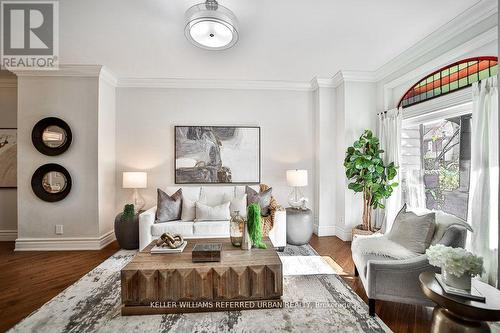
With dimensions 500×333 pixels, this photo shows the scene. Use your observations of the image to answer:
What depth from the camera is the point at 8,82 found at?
444 cm

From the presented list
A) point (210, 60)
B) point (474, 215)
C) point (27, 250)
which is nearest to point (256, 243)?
point (474, 215)

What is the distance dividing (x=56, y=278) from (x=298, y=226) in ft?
10.9

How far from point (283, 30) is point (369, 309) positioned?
3045 mm

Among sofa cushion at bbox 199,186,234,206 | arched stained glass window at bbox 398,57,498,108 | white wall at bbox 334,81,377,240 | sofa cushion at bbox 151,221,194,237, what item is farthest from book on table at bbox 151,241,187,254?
arched stained glass window at bbox 398,57,498,108

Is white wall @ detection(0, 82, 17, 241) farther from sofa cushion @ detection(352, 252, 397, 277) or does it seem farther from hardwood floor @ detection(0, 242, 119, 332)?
sofa cushion @ detection(352, 252, 397, 277)

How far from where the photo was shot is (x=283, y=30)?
9.57ft

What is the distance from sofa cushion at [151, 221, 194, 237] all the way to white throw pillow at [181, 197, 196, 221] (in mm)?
255

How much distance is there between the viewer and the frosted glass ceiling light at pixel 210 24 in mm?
2297

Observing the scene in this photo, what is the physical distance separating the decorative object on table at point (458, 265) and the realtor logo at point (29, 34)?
407 centimetres

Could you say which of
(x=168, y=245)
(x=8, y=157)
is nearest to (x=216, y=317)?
(x=168, y=245)

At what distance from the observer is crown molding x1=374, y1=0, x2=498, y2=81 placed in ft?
8.04

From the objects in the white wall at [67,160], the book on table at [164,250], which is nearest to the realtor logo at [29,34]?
the white wall at [67,160]

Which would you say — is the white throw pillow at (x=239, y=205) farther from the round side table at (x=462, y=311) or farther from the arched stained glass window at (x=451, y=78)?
the arched stained glass window at (x=451, y=78)

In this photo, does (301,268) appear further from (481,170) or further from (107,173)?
(107,173)
